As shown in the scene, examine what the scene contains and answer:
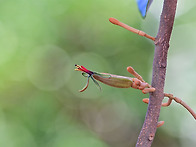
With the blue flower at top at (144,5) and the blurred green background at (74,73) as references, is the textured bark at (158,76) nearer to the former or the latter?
the blue flower at top at (144,5)

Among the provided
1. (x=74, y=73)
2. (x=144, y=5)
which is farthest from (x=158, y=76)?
(x=74, y=73)

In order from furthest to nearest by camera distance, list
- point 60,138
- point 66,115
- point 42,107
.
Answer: point 66,115, point 42,107, point 60,138

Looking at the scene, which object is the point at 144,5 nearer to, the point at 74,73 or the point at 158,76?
the point at 158,76

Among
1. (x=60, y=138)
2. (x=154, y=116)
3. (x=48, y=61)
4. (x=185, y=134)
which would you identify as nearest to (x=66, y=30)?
(x=48, y=61)

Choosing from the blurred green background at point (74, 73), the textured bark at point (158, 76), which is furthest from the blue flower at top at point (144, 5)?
the blurred green background at point (74, 73)

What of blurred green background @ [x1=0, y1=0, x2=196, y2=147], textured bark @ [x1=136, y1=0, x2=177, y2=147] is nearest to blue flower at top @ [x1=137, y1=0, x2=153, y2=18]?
textured bark @ [x1=136, y1=0, x2=177, y2=147]

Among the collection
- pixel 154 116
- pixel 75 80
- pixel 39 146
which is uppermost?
pixel 75 80

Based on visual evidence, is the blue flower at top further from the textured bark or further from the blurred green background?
the blurred green background

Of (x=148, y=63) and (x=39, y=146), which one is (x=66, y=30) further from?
(x=39, y=146)
